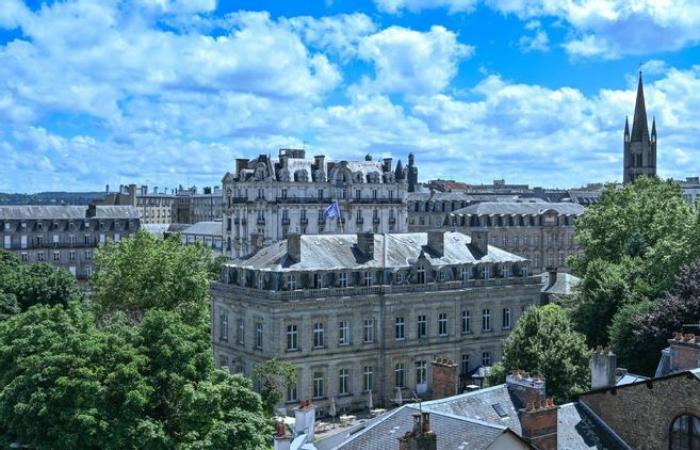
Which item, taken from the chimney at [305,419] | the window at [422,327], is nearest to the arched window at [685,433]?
the chimney at [305,419]

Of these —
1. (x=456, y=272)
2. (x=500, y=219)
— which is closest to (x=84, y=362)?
(x=456, y=272)

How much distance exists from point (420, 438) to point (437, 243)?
39770 millimetres

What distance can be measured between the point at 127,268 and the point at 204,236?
56.4 metres

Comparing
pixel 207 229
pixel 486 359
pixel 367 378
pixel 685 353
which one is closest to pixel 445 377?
pixel 685 353

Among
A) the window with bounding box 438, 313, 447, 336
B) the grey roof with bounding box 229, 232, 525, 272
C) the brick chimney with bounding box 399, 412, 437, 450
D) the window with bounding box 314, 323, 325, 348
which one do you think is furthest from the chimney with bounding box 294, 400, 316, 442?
the window with bounding box 438, 313, 447, 336

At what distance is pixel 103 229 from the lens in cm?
12262

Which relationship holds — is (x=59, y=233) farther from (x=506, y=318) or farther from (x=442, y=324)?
(x=506, y=318)

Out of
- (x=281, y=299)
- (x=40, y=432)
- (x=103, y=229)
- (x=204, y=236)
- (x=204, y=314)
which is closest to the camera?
(x=40, y=432)

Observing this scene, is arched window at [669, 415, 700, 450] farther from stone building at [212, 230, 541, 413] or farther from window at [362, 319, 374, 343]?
window at [362, 319, 374, 343]

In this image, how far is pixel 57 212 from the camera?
399 feet

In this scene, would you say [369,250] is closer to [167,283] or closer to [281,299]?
[281,299]

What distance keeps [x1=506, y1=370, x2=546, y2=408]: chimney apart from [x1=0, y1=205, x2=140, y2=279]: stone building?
311 ft

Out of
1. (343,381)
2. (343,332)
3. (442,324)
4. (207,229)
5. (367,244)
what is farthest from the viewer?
(207,229)

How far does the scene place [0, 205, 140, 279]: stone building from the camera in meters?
116
